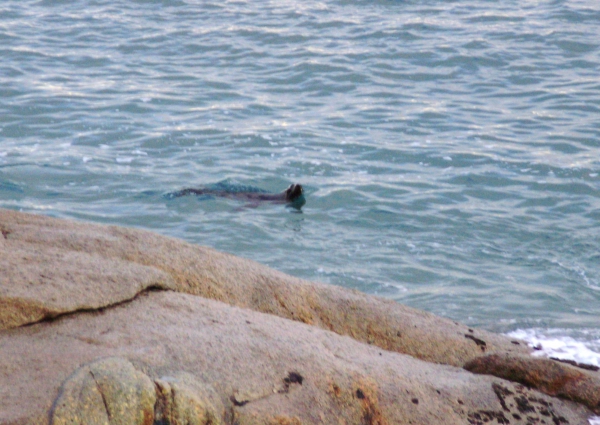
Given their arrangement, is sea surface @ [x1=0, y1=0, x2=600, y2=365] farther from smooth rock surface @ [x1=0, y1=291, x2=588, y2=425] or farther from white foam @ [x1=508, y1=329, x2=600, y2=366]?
smooth rock surface @ [x1=0, y1=291, x2=588, y2=425]

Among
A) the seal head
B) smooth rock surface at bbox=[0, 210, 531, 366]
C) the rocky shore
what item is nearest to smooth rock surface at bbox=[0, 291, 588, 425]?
the rocky shore

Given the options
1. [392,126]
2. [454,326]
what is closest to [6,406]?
[454,326]

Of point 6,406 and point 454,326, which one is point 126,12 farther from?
point 6,406

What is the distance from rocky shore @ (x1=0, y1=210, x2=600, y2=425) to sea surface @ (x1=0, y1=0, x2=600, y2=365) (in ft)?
5.96

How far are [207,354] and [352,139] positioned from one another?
8100 mm

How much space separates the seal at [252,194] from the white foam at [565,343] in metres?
3.62

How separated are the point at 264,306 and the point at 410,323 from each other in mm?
1004

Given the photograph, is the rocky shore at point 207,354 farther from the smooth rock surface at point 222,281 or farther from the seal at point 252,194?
the seal at point 252,194

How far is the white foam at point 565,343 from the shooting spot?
18.0ft

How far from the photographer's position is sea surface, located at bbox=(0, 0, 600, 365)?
755cm

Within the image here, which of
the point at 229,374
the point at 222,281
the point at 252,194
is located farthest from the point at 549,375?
the point at 252,194

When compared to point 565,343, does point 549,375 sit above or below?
above

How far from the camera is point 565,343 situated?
582 centimetres

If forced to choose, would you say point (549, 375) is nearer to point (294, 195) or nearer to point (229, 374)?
point (229, 374)
